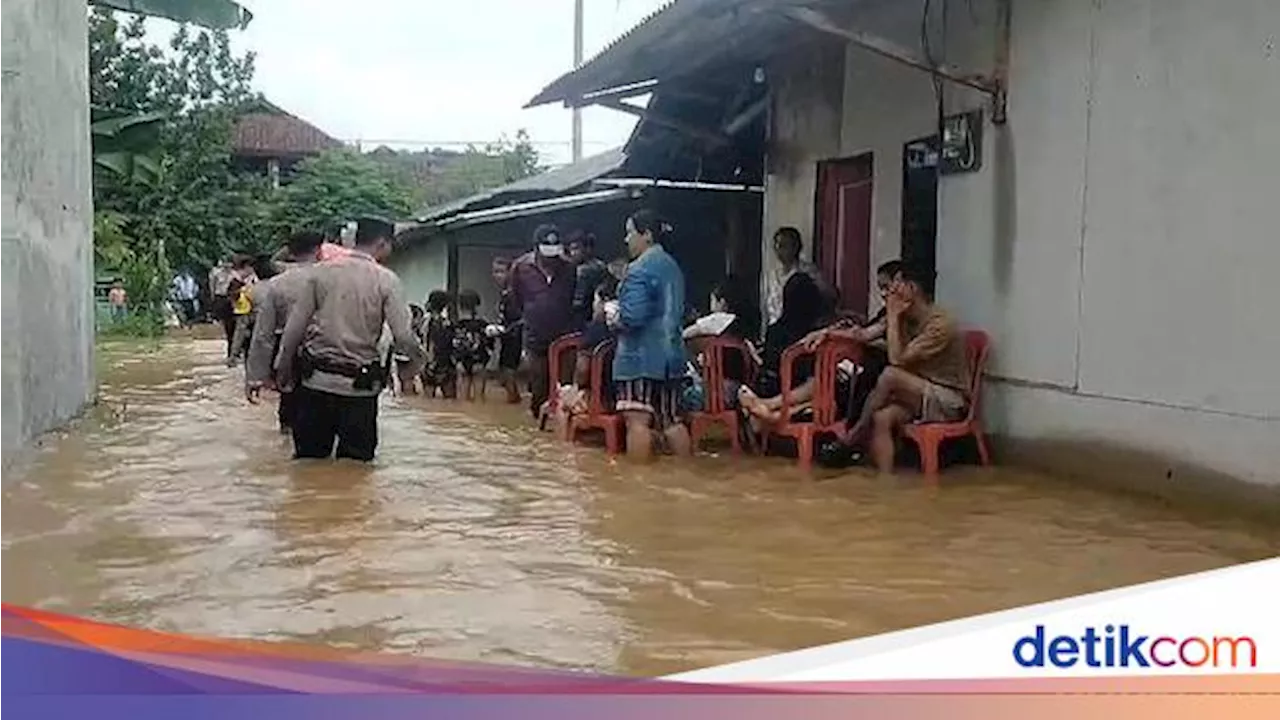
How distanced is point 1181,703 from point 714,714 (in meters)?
0.82

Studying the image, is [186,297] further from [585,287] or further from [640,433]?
[640,433]

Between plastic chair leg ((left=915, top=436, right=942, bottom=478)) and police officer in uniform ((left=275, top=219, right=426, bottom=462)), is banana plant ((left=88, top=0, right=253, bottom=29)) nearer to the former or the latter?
police officer in uniform ((left=275, top=219, right=426, bottom=462))

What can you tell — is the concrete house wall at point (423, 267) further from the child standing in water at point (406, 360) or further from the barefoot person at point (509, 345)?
the barefoot person at point (509, 345)

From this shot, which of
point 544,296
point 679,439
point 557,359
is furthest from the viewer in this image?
point 544,296

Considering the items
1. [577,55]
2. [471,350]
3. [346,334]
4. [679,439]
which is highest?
[577,55]

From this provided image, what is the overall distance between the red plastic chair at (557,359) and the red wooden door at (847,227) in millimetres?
2057

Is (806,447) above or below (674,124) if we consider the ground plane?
below

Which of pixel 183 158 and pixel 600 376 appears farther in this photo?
pixel 183 158

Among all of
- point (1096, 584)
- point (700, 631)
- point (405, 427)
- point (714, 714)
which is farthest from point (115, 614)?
point (405, 427)

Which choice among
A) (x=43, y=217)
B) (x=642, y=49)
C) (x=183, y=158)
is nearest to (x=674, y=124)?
(x=642, y=49)

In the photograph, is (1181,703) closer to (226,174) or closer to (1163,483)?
(1163,483)

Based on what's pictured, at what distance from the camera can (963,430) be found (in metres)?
7.48

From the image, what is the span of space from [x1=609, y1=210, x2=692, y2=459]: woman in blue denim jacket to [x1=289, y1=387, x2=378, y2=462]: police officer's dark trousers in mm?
1394

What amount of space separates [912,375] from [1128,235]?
4.30 ft
